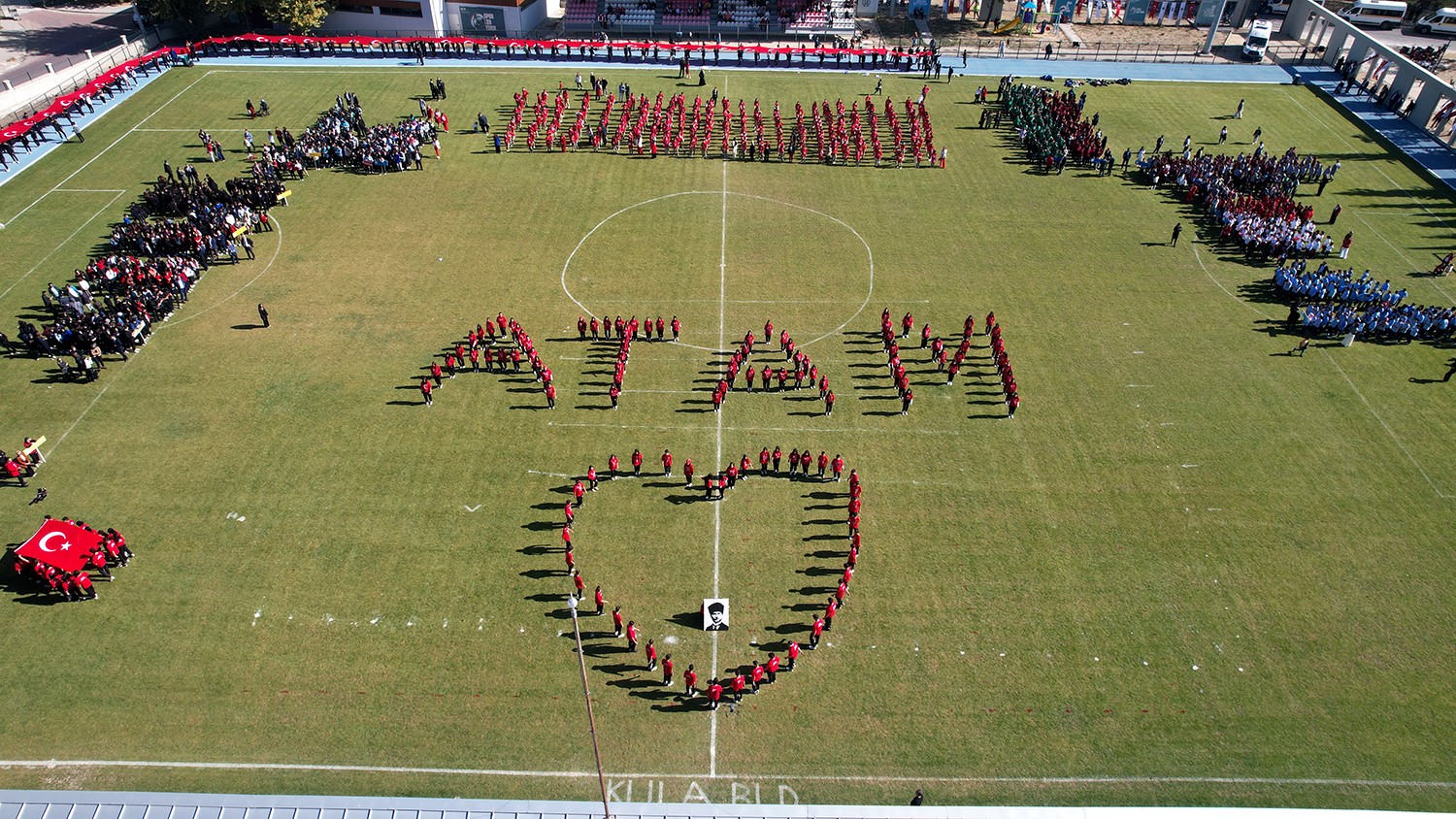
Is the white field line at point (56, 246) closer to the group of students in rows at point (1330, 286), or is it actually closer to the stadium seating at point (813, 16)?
the stadium seating at point (813, 16)

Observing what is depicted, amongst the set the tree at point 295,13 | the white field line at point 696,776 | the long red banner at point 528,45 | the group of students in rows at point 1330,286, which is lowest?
the white field line at point 696,776

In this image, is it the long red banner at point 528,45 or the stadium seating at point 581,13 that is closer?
the long red banner at point 528,45

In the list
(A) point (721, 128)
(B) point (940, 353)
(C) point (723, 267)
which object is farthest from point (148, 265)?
(B) point (940, 353)

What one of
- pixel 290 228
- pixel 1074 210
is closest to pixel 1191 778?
pixel 1074 210

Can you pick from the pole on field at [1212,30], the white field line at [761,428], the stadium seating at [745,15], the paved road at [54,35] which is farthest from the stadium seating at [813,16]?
the paved road at [54,35]

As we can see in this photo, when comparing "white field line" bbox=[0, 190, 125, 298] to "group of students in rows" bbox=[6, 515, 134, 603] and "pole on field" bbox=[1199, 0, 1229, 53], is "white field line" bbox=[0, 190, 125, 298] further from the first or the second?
"pole on field" bbox=[1199, 0, 1229, 53]
